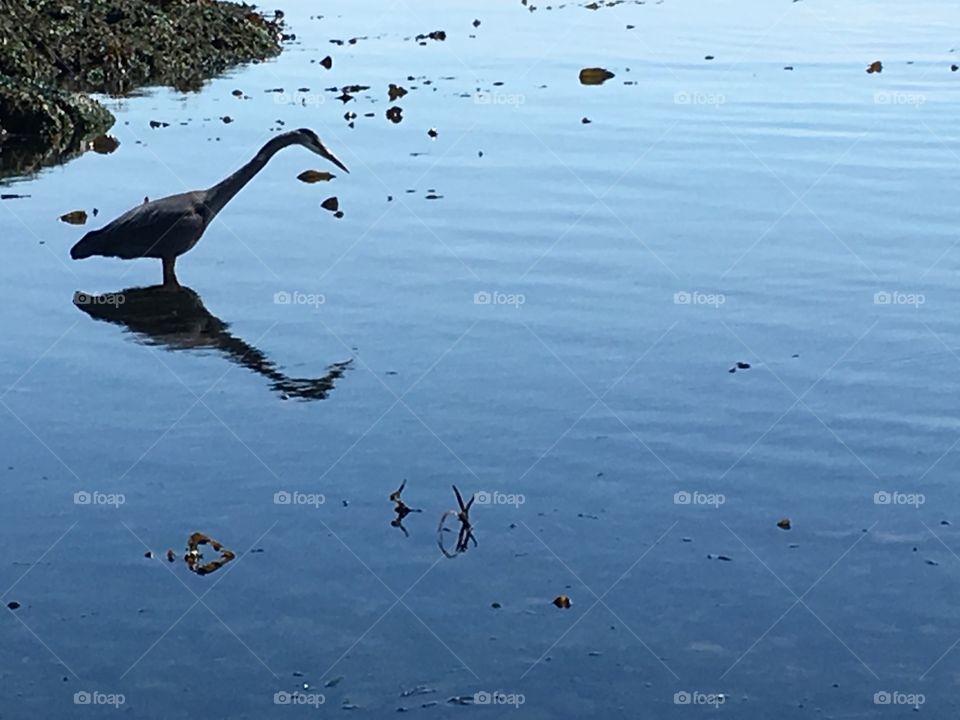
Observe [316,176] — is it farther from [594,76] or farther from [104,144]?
[594,76]

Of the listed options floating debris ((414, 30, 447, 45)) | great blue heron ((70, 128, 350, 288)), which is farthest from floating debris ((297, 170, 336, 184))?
floating debris ((414, 30, 447, 45))

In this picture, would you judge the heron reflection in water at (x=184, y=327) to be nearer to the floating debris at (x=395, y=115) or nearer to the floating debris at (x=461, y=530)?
the floating debris at (x=461, y=530)

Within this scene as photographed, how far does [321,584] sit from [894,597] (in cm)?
283

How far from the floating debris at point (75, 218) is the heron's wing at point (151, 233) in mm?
1470

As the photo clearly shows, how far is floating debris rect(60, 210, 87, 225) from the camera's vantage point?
15953 millimetres

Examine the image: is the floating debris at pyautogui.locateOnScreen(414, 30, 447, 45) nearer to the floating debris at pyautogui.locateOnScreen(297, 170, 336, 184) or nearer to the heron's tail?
the floating debris at pyautogui.locateOnScreen(297, 170, 336, 184)

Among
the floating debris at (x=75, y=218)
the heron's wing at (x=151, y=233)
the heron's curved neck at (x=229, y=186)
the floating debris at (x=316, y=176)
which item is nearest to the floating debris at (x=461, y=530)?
the heron's wing at (x=151, y=233)

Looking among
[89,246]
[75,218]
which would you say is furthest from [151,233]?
[75,218]

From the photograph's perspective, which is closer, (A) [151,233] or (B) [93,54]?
(A) [151,233]

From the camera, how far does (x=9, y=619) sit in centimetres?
832

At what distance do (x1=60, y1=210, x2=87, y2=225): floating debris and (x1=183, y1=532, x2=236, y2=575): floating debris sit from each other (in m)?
7.40

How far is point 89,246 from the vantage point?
14484mm

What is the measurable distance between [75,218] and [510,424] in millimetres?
6618

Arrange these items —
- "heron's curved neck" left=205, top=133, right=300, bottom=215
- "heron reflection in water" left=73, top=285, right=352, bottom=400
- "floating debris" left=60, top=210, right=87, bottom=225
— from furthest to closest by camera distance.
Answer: "floating debris" left=60, top=210, right=87, bottom=225 → "heron's curved neck" left=205, top=133, right=300, bottom=215 → "heron reflection in water" left=73, top=285, right=352, bottom=400
